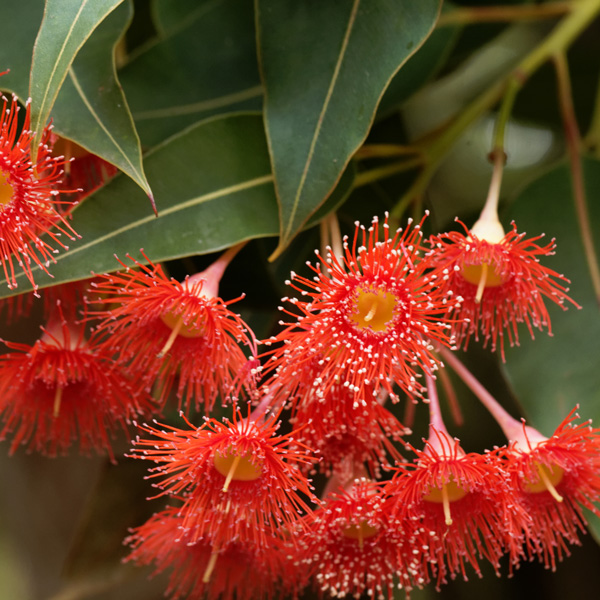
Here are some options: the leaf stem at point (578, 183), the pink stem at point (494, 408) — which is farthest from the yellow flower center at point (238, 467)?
the leaf stem at point (578, 183)

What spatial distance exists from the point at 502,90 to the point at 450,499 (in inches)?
22.4

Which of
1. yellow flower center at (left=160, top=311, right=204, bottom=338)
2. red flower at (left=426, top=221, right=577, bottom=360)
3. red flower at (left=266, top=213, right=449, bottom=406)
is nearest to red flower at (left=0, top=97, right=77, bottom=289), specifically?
yellow flower center at (left=160, top=311, right=204, bottom=338)

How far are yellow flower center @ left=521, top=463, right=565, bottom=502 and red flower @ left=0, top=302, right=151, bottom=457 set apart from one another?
0.38 metres

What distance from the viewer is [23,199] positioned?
599 millimetres

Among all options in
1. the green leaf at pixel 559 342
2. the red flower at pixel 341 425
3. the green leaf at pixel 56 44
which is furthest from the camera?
the green leaf at pixel 559 342

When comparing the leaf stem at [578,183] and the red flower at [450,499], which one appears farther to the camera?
the leaf stem at [578,183]

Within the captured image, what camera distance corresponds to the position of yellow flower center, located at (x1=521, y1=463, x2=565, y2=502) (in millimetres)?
647

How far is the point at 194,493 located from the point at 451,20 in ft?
2.42

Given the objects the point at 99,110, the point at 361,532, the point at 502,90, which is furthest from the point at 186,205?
the point at 502,90

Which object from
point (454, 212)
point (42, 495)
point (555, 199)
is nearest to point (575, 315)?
point (555, 199)

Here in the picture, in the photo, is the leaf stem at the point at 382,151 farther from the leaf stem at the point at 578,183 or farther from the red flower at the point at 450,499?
the red flower at the point at 450,499

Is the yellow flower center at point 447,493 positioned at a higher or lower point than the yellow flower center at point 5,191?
lower

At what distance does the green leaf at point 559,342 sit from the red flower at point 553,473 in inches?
Answer: 3.1

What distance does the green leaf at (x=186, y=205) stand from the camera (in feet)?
2.09
